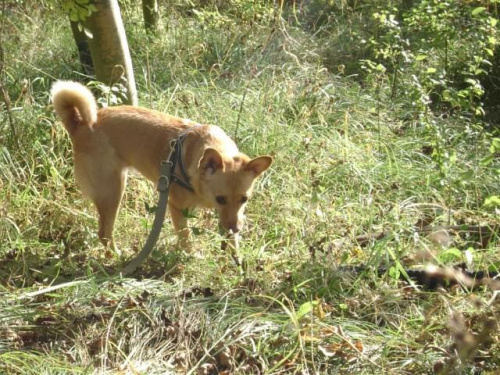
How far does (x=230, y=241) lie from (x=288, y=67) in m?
3.23

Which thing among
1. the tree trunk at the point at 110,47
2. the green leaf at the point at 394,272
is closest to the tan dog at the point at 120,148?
the tree trunk at the point at 110,47

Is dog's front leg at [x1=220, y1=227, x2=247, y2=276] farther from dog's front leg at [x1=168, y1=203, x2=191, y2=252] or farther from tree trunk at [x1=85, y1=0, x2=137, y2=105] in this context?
tree trunk at [x1=85, y1=0, x2=137, y2=105]

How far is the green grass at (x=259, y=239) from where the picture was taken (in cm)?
366

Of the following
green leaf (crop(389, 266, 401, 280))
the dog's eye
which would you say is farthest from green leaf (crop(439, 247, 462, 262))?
the dog's eye

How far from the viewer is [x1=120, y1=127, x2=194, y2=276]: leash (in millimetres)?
4605

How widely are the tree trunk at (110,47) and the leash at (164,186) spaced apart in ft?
4.45

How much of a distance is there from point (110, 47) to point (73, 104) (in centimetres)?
120

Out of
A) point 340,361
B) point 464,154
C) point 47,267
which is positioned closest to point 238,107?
point 464,154

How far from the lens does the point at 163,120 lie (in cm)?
547

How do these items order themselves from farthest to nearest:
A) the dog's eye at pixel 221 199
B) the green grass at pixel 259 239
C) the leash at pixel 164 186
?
the dog's eye at pixel 221 199, the leash at pixel 164 186, the green grass at pixel 259 239

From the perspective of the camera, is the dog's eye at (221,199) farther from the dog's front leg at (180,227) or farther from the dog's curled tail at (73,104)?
the dog's curled tail at (73,104)

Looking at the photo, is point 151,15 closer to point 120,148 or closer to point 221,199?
point 120,148

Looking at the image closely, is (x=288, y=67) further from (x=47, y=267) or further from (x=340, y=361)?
(x=340, y=361)

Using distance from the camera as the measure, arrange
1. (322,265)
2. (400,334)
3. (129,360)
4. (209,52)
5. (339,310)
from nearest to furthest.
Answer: (129,360)
(400,334)
(339,310)
(322,265)
(209,52)
